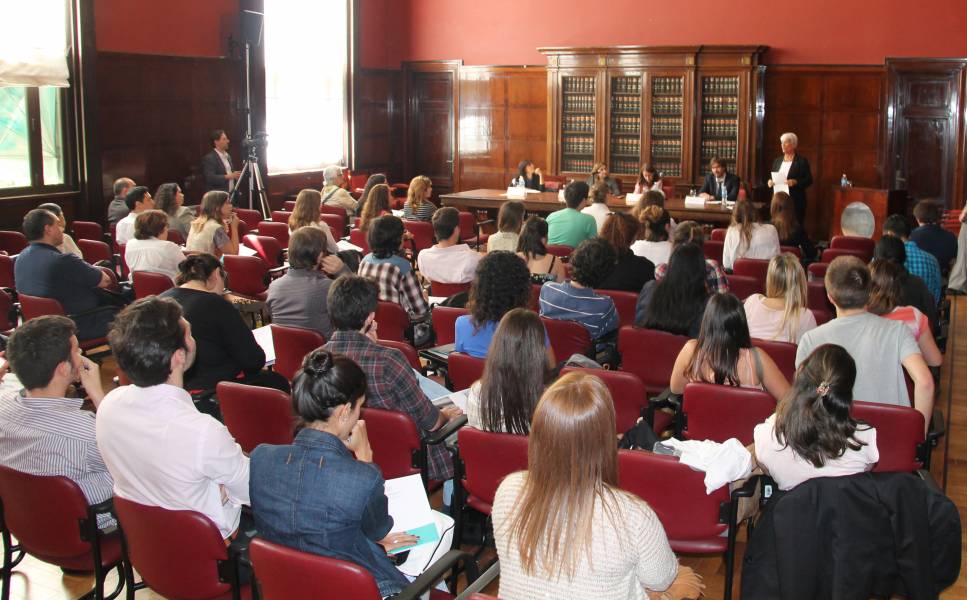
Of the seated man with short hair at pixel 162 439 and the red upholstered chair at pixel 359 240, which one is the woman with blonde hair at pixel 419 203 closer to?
the red upholstered chair at pixel 359 240

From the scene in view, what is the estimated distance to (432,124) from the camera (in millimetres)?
15625

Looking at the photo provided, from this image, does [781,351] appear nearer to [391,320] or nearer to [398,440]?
[398,440]

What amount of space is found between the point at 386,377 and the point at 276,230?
5.52 m

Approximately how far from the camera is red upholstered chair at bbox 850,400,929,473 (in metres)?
3.65

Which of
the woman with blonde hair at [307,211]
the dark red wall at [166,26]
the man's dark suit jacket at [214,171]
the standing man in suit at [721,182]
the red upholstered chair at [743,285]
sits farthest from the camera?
the man's dark suit jacket at [214,171]

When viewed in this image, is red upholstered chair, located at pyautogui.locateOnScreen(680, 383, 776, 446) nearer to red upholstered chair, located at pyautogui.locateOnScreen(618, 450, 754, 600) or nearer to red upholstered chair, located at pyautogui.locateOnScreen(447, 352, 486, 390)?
red upholstered chair, located at pyautogui.locateOnScreen(618, 450, 754, 600)

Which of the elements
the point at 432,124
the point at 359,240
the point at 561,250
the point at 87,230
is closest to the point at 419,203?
the point at 359,240

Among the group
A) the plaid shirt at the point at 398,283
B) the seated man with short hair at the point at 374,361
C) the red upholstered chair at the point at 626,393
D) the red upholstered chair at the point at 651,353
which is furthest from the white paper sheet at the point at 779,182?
the seated man with short hair at the point at 374,361

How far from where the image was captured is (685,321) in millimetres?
4969

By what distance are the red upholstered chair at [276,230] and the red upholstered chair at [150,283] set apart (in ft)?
8.12

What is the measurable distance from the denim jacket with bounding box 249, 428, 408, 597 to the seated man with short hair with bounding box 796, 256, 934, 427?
2.18 m

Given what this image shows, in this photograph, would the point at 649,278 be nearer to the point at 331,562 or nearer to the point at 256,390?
the point at 256,390

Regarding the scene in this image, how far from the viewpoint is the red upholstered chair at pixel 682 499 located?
320 centimetres

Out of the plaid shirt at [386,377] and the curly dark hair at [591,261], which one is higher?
the curly dark hair at [591,261]
